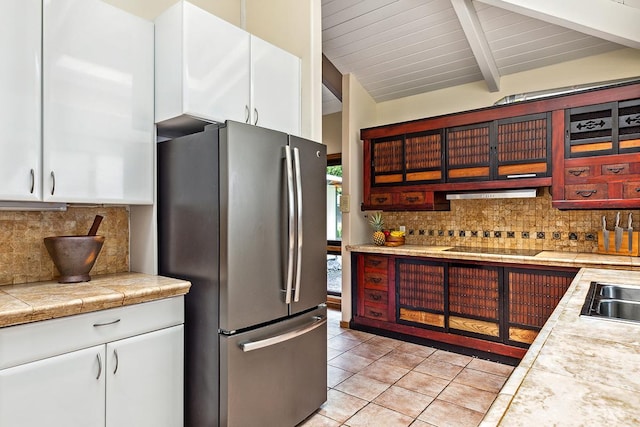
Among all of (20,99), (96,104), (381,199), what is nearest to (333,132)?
(381,199)

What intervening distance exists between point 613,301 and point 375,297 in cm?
247

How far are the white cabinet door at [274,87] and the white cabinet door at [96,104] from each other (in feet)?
1.98

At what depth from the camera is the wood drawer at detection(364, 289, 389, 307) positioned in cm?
394

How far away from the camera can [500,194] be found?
11.4 ft

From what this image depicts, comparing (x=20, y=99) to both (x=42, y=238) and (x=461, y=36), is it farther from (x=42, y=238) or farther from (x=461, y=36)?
(x=461, y=36)

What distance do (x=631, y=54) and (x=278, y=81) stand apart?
3018 millimetres

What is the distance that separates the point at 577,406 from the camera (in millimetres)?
757

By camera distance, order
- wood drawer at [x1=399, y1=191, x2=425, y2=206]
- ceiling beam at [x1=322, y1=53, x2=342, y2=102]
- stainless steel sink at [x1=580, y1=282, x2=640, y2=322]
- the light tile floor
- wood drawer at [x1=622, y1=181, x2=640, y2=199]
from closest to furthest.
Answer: stainless steel sink at [x1=580, y1=282, x2=640, y2=322]
the light tile floor
wood drawer at [x1=622, y1=181, x2=640, y2=199]
wood drawer at [x1=399, y1=191, x2=425, y2=206]
ceiling beam at [x1=322, y1=53, x2=342, y2=102]

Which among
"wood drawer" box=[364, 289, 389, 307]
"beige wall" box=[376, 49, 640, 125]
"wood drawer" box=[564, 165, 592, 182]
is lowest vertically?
"wood drawer" box=[364, 289, 389, 307]

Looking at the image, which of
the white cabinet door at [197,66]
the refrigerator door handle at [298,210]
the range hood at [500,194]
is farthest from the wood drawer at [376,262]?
the white cabinet door at [197,66]

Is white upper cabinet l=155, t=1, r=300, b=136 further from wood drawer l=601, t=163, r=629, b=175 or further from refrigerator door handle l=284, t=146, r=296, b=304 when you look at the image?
wood drawer l=601, t=163, r=629, b=175

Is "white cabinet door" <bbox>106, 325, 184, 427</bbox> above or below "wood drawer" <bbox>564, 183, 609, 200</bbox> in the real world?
below

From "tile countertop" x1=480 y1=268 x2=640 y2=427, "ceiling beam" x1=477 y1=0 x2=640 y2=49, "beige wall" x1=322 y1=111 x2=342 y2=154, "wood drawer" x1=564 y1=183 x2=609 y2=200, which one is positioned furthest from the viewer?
"beige wall" x1=322 y1=111 x2=342 y2=154

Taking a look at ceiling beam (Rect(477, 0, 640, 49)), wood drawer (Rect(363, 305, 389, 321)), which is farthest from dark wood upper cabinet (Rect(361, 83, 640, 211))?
wood drawer (Rect(363, 305, 389, 321))
